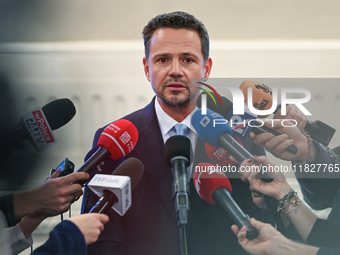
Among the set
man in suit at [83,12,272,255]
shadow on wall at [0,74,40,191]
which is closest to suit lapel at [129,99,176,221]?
man in suit at [83,12,272,255]

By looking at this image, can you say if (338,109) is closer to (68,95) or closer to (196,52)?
(196,52)

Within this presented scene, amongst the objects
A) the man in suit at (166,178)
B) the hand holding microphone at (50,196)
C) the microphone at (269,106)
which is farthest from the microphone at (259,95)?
the hand holding microphone at (50,196)

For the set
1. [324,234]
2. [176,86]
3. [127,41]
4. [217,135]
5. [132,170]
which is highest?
[127,41]

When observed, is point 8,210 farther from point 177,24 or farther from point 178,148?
point 177,24

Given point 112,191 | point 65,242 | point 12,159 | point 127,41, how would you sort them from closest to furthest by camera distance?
point 65,242 < point 112,191 < point 12,159 < point 127,41

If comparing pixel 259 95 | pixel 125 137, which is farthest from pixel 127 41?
pixel 259 95

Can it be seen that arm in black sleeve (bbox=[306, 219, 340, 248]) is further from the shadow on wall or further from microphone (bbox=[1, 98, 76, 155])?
the shadow on wall

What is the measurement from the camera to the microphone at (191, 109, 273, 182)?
0.94m

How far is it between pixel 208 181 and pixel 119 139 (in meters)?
0.37

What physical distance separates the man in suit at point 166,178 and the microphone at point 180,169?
0.15m

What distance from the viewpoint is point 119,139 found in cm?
107

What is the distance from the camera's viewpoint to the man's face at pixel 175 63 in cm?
114

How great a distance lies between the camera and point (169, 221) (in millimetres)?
1075

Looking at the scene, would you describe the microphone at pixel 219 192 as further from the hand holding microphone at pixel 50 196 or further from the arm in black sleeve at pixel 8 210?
the arm in black sleeve at pixel 8 210
